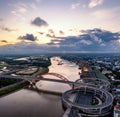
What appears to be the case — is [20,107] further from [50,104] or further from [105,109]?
[105,109]

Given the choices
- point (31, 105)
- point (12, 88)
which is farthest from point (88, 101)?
point (12, 88)

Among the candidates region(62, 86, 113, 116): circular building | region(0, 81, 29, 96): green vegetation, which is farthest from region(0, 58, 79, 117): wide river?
region(62, 86, 113, 116): circular building

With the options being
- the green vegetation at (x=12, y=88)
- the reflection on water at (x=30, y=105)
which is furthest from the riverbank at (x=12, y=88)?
the reflection on water at (x=30, y=105)

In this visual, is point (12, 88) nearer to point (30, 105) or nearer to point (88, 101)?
point (30, 105)

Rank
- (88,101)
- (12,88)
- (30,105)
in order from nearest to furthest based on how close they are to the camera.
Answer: (30,105) < (88,101) < (12,88)

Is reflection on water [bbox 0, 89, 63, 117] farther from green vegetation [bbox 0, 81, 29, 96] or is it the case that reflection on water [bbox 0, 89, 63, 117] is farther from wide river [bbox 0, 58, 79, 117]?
green vegetation [bbox 0, 81, 29, 96]

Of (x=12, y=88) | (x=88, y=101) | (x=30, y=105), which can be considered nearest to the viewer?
(x=30, y=105)

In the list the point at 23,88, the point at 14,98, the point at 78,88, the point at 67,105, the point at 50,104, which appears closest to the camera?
the point at 67,105

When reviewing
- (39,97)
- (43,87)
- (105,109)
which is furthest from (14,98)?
(105,109)
